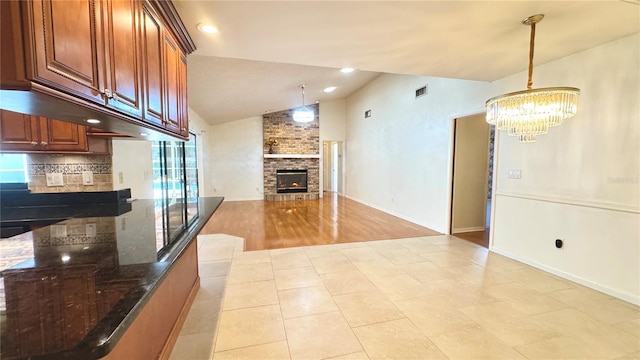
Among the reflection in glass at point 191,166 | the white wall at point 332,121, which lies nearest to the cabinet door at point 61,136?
the reflection in glass at point 191,166

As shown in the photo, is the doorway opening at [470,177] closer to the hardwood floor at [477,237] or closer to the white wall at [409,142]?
the hardwood floor at [477,237]

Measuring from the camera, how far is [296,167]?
8.77m

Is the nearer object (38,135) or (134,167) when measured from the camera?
(38,135)

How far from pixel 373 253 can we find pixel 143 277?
310 cm

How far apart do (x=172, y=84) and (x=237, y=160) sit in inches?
251

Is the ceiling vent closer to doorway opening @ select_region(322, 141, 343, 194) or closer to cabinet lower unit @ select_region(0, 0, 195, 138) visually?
cabinet lower unit @ select_region(0, 0, 195, 138)

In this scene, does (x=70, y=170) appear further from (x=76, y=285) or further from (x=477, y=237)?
(x=477, y=237)

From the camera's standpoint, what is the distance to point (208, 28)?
2.13 meters

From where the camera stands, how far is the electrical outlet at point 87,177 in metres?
2.50

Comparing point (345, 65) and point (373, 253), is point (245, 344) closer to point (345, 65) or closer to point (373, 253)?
point (373, 253)

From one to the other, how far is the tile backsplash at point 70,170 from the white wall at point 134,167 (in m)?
0.08

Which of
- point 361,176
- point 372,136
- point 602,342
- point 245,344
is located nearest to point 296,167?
point 361,176

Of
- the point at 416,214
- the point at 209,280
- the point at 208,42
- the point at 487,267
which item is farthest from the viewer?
the point at 416,214

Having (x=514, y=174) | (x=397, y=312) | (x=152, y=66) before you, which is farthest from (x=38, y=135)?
(x=514, y=174)
